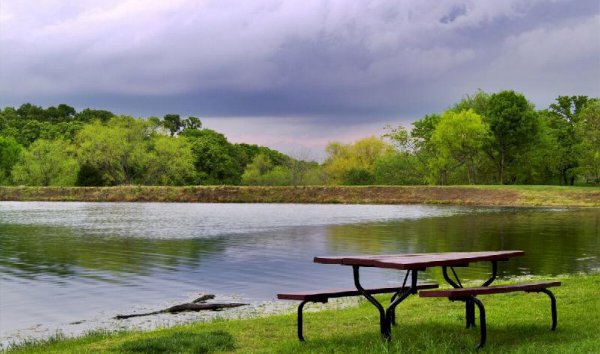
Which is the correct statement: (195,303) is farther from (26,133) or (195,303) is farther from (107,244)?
(26,133)

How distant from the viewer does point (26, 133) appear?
119m

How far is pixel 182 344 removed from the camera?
7.58 m

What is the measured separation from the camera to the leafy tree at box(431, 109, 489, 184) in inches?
2872

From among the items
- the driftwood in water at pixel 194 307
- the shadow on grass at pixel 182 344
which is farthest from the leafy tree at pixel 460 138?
the shadow on grass at pixel 182 344

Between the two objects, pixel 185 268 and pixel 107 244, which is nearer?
pixel 185 268

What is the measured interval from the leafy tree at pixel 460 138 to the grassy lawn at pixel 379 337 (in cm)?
6482

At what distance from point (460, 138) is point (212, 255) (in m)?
57.9

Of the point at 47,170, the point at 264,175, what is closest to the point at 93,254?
the point at 47,170

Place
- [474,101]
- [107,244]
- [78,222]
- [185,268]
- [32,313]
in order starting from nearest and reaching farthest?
[32,313] → [185,268] → [107,244] → [78,222] → [474,101]

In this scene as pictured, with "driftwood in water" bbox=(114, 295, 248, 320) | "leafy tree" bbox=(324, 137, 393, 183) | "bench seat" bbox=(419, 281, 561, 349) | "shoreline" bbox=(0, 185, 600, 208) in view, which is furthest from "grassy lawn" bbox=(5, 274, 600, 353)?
"leafy tree" bbox=(324, 137, 393, 183)

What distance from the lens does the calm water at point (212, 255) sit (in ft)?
43.3

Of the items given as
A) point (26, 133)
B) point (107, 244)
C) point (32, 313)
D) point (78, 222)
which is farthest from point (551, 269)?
point (26, 133)

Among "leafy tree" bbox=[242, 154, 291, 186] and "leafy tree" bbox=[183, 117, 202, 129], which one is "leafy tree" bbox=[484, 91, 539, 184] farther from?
"leafy tree" bbox=[183, 117, 202, 129]

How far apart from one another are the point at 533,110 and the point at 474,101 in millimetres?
11233
